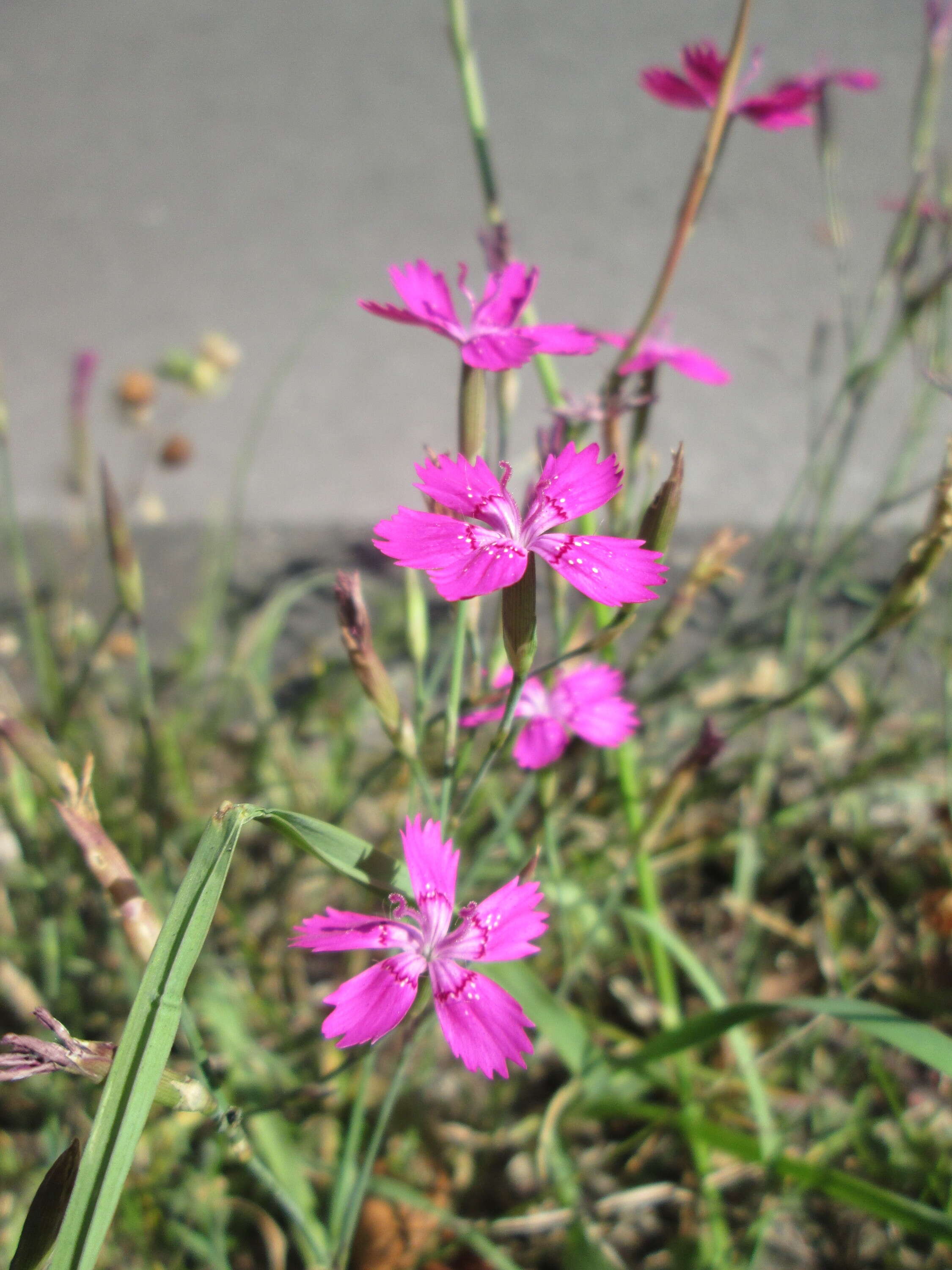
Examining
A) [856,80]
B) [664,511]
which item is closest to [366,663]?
[664,511]

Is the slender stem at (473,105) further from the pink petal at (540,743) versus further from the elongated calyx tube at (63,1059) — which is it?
the elongated calyx tube at (63,1059)

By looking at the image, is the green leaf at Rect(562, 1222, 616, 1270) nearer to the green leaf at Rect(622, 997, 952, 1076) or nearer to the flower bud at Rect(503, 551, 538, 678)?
the green leaf at Rect(622, 997, 952, 1076)

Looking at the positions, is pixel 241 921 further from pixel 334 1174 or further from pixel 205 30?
pixel 205 30

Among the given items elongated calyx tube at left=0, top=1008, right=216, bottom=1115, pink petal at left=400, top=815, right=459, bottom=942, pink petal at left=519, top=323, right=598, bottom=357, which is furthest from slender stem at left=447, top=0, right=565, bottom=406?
elongated calyx tube at left=0, top=1008, right=216, bottom=1115

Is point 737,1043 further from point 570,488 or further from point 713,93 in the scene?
point 713,93

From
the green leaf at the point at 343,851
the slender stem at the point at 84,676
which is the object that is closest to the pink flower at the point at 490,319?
the green leaf at the point at 343,851

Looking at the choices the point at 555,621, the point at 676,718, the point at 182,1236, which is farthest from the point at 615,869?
the point at 182,1236
